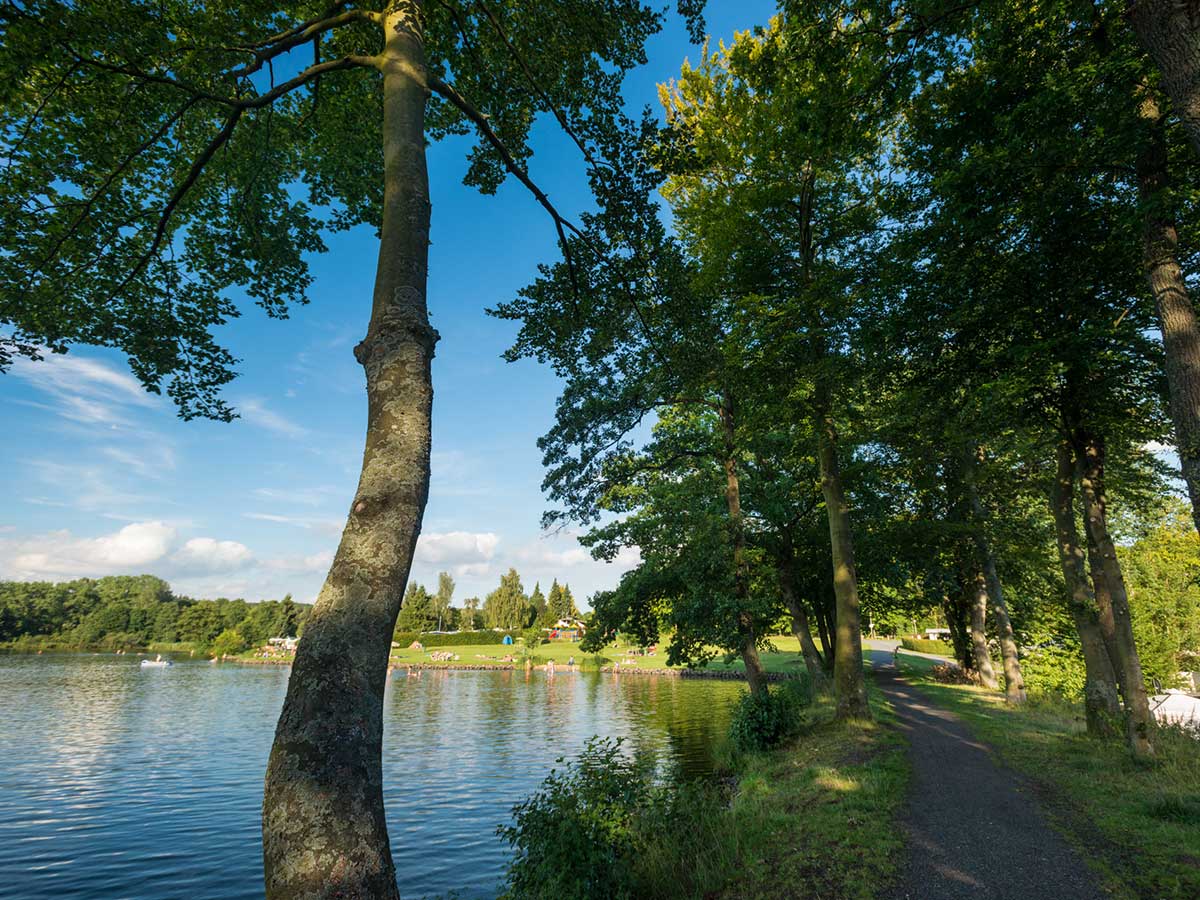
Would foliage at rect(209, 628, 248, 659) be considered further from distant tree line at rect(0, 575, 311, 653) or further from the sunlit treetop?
the sunlit treetop

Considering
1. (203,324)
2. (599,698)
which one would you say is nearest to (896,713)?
(203,324)

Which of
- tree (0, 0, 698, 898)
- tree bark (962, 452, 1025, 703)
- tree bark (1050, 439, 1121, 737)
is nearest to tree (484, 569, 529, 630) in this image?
tree bark (962, 452, 1025, 703)

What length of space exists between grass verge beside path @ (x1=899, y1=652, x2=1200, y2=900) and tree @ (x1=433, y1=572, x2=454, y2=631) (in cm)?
11603

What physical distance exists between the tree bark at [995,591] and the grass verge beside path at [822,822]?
9.73 metres

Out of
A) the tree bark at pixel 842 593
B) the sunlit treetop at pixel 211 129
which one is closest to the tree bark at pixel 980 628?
the tree bark at pixel 842 593

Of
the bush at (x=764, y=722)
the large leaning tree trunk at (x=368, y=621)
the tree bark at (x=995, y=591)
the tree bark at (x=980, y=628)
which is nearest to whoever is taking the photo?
the large leaning tree trunk at (x=368, y=621)

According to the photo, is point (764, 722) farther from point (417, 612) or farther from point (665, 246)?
point (417, 612)

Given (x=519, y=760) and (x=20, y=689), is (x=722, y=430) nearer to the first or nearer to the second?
(x=519, y=760)

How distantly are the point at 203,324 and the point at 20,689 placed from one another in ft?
184

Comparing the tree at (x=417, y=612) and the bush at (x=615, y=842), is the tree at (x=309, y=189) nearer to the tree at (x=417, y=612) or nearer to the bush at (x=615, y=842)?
the bush at (x=615, y=842)

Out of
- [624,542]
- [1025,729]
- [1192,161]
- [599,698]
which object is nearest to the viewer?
[1192,161]

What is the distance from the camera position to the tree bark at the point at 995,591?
1922 cm

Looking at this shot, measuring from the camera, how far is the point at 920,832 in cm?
724

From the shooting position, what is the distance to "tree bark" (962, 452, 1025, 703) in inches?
757
